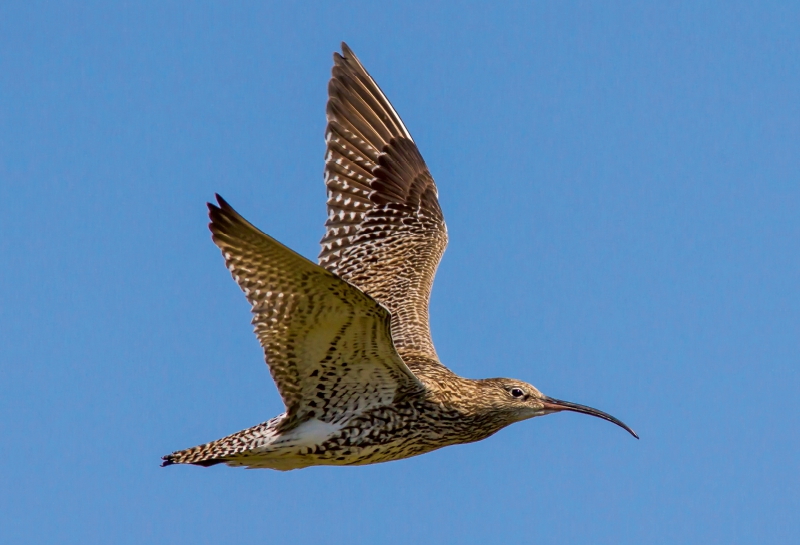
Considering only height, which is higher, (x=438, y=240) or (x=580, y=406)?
(x=438, y=240)

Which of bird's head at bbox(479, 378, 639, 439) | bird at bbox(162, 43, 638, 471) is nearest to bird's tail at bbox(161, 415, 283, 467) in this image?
bird at bbox(162, 43, 638, 471)

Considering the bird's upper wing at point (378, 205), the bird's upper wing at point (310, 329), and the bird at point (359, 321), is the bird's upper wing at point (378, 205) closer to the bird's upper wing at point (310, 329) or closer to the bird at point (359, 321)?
the bird at point (359, 321)

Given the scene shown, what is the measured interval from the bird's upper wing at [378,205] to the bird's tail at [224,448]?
2.51 meters

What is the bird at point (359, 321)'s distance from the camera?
10.1m

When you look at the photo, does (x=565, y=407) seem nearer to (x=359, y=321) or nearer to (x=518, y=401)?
(x=518, y=401)

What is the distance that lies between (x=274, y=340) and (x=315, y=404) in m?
1.03

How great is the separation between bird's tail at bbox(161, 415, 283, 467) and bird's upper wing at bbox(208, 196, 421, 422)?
0.28 meters

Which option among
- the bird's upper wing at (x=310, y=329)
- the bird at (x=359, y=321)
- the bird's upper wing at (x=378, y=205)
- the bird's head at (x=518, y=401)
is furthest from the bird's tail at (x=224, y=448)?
the bird's upper wing at (x=378, y=205)

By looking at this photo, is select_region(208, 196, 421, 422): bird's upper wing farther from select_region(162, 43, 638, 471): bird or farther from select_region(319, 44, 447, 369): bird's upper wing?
select_region(319, 44, 447, 369): bird's upper wing

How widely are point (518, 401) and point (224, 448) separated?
9.58ft

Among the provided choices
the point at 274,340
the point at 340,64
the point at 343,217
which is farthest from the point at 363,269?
the point at 274,340

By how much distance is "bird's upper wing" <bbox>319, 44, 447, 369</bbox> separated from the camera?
1405 centimetres

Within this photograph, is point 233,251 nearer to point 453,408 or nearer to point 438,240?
point 453,408

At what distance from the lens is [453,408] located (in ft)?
39.0
